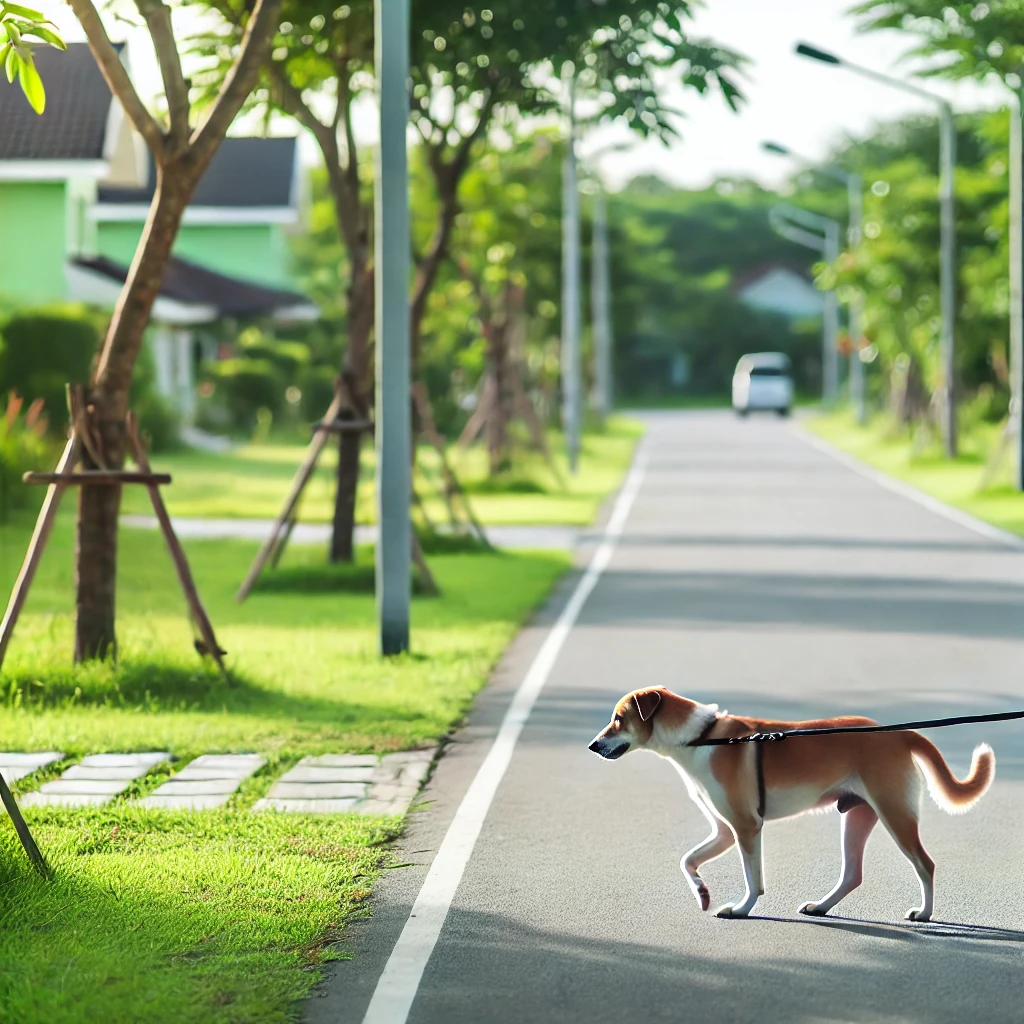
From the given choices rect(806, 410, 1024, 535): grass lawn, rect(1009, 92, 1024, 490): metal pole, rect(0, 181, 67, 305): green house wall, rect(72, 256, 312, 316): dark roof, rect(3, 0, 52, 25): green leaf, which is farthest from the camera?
rect(72, 256, 312, 316): dark roof

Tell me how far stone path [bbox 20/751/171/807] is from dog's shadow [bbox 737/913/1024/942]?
10.5 ft

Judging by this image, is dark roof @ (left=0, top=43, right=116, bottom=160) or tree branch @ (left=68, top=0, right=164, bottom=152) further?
dark roof @ (left=0, top=43, right=116, bottom=160)

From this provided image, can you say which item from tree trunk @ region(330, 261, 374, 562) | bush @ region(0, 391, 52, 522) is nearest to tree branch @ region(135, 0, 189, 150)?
tree trunk @ region(330, 261, 374, 562)

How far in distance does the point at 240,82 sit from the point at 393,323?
1825 millimetres

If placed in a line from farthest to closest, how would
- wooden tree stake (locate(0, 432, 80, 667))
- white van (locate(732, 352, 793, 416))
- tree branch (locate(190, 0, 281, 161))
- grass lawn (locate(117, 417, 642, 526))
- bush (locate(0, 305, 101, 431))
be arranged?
white van (locate(732, 352, 793, 416)) < bush (locate(0, 305, 101, 431)) < grass lawn (locate(117, 417, 642, 526)) < tree branch (locate(190, 0, 281, 161)) < wooden tree stake (locate(0, 432, 80, 667))

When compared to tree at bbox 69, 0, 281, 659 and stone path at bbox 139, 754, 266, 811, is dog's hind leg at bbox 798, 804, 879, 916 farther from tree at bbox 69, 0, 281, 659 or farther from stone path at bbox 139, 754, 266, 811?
tree at bbox 69, 0, 281, 659

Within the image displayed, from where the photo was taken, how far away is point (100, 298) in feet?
129

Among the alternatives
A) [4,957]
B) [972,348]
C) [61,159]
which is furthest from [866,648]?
[972,348]

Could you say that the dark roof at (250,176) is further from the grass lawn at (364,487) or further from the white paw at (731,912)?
the white paw at (731,912)

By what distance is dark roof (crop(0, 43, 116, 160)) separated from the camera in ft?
41.7

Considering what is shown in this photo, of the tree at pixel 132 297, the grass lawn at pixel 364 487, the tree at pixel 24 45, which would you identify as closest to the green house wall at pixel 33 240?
the grass lawn at pixel 364 487

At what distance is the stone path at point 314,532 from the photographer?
75.2 feet

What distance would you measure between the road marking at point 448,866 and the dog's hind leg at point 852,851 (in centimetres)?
121

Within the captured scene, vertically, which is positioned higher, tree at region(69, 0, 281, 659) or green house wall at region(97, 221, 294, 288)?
green house wall at region(97, 221, 294, 288)
